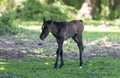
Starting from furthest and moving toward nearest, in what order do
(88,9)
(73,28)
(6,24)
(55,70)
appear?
(88,9), (6,24), (73,28), (55,70)

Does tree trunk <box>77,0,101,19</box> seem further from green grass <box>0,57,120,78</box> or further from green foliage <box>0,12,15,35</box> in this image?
green grass <box>0,57,120,78</box>

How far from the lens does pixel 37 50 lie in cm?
2056

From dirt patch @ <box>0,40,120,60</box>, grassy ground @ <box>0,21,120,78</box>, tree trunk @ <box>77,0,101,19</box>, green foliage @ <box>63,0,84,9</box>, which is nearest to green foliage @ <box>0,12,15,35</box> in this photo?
grassy ground @ <box>0,21,120,78</box>

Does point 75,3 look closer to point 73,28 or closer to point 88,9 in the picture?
point 88,9

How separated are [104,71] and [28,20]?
84.2 ft

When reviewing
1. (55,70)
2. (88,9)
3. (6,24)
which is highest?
(6,24)

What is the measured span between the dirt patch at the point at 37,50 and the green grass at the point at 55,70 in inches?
48.2

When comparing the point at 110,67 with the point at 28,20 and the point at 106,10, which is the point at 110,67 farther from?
the point at 106,10

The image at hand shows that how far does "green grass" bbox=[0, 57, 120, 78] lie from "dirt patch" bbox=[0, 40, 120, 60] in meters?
1.22

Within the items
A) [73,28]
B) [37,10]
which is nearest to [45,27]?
[73,28]

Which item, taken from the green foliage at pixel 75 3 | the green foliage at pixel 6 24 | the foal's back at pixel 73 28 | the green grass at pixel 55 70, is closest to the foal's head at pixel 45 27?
the foal's back at pixel 73 28

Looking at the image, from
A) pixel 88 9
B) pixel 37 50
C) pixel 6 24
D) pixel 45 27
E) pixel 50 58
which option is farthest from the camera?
pixel 88 9

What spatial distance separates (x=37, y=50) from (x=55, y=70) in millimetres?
5327

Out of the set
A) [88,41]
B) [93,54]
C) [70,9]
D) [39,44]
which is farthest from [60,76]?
[70,9]
